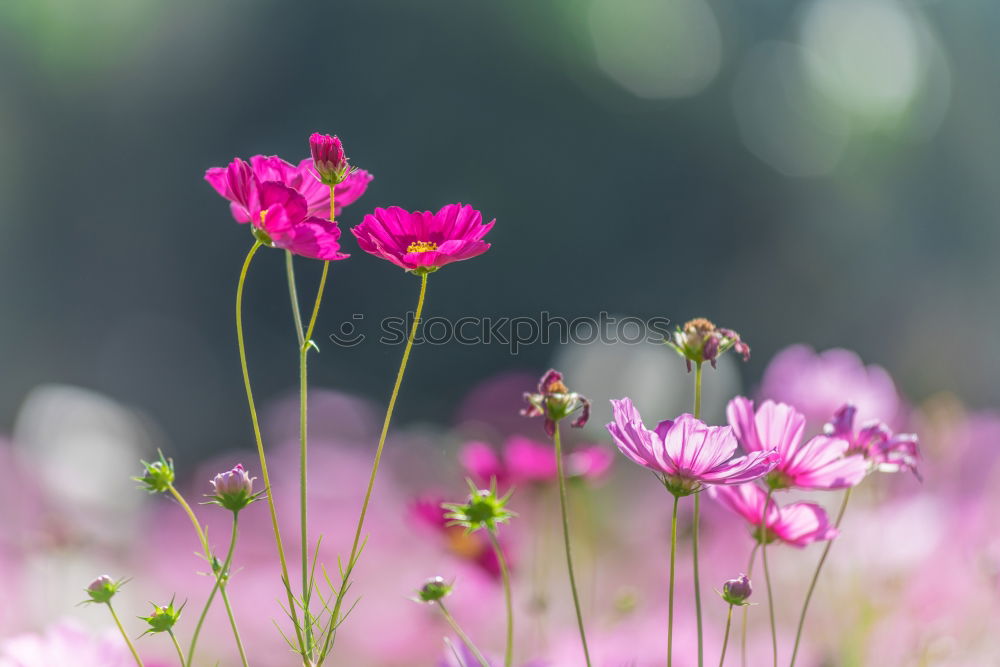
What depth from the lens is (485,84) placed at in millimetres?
2248

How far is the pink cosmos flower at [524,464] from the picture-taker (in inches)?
23.8

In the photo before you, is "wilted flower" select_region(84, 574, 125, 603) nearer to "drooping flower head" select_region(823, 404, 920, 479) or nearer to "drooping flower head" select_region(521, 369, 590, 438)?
"drooping flower head" select_region(521, 369, 590, 438)

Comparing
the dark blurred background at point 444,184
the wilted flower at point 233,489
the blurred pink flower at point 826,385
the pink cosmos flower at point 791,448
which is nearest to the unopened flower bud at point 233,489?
the wilted flower at point 233,489

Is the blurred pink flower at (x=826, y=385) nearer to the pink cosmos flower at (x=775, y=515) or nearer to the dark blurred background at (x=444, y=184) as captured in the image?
the pink cosmos flower at (x=775, y=515)

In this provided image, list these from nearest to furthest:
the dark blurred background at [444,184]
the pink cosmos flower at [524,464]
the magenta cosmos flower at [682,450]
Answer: the magenta cosmos flower at [682,450] → the pink cosmos flower at [524,464] → the dark blurred background at [444,184]

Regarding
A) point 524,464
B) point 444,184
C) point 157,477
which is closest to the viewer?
point 157,477

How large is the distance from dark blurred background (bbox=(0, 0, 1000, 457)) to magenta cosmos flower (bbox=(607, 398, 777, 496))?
5.28 feet

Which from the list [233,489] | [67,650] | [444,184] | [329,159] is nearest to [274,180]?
[329,159]

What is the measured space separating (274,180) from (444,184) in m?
1.71

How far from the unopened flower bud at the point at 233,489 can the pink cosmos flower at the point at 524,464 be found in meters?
0.27

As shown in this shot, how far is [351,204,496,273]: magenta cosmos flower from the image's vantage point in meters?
0.41

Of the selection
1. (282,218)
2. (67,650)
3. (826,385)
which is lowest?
(67,650)

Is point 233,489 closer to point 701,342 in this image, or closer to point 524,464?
point 701,342

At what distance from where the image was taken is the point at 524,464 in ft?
2.28
